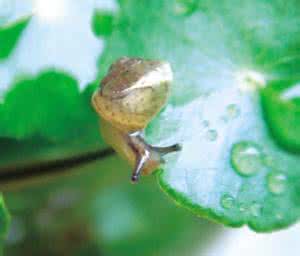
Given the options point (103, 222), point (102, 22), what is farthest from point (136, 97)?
point (103, 222)

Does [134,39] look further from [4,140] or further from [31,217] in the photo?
[31,217]

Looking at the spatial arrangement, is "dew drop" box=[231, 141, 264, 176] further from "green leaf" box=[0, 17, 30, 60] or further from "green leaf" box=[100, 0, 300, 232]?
"green leaf" box=[0, 17, 30, 60]

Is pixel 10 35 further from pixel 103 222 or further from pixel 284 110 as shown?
pixel 103 222

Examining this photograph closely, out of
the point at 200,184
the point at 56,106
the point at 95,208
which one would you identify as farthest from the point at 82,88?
the point at 95,208

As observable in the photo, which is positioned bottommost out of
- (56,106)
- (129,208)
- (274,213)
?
(129,208)

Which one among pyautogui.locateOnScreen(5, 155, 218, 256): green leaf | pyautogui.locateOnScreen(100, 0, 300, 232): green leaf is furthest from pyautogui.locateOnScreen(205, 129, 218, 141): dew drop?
pyautogui.locateOnScreen(5, 155, 218, 256): green leaf

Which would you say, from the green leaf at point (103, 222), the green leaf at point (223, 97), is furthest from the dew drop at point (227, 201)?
the green leaf at point (103, 222)

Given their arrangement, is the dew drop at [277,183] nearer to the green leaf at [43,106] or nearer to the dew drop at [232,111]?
the dew drop at [232,111]

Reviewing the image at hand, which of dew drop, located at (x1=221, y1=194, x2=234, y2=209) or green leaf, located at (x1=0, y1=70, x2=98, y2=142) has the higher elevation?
green leaf, located at (x1=0, y1=70, x2=98, y2=142)
